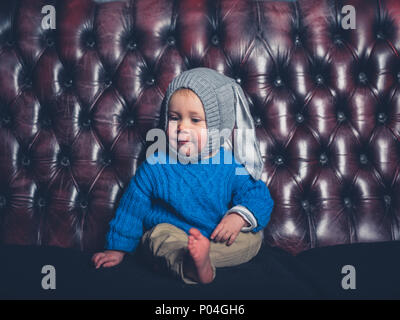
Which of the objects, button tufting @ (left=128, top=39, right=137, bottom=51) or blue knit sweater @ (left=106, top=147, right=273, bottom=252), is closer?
blue knit sweater @ (left=106, top=147, right=273, bottom=252)

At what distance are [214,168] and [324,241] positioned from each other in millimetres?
441

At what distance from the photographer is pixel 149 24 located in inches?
45.4

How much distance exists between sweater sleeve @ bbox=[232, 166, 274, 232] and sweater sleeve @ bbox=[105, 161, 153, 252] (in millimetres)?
246

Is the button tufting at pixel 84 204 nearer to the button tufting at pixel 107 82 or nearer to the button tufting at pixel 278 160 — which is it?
the button tufting at pixel 107 82

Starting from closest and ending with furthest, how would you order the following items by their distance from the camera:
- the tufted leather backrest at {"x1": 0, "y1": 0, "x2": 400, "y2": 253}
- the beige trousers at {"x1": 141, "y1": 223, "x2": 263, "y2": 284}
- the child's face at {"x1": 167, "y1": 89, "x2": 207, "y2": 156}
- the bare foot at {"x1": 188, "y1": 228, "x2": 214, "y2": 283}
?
the bare foot at {"x1": 188, "y1": 228, "x2": 214, "y2": 283}
the beige trousers at {"x1": 141, "y1": 223, "x2": 263, "y2": 284}
the child's face at {"x1": 167, "y1": 89, "x2": 207, "y2": 156}
the tufted leather backrest at {"x1": 0, "y1": 0, "x2": 400, "y2": 253}

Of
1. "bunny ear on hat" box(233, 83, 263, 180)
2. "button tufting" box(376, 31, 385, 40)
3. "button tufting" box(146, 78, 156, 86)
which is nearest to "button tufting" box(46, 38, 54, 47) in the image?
"button tufting" box(146, 78, 156, 86)

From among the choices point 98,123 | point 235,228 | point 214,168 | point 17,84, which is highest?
point 17,84

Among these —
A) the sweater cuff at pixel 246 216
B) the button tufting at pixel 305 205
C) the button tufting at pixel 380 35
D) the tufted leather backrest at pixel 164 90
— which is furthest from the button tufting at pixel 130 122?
the button tufting at pixel 380 35

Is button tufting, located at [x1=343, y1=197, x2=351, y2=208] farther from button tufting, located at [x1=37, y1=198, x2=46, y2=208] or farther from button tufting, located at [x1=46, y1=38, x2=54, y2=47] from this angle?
button tufting, located at [x1=46, y1=38, x2=54, y2=47]

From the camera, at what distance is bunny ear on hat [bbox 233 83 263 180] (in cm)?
98

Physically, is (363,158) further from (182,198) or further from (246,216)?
(182,198)

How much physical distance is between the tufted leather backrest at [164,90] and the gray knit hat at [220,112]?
0.51ft
